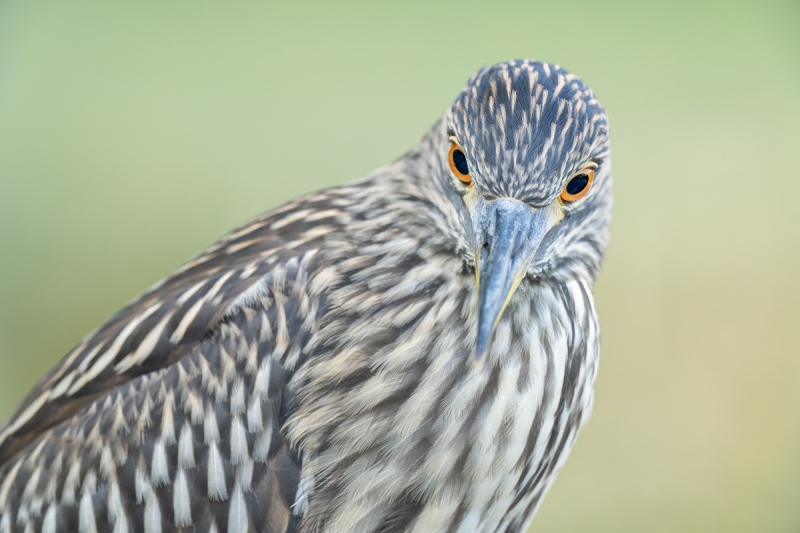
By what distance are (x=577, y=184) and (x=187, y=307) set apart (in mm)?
1029

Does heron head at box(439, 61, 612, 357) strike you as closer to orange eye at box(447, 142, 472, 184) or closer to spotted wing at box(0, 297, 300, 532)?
orange eye at box(447, 142, 472, 184)

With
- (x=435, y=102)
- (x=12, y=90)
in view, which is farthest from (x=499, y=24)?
(x=12, y=90)

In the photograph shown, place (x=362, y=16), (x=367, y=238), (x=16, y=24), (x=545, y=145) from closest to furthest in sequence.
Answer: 1. (x=545, y=145)
2. (x=367, y=238)
3. (x=16, y=24)
4. (x=362, y=16)

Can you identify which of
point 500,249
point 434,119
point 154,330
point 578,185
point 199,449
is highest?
point 434,119

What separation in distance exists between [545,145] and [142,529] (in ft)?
4.29

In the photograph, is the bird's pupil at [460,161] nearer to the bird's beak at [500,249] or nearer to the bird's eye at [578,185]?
the bird's beak at [500,249]

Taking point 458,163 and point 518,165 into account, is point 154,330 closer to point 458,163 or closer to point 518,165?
point 458,163

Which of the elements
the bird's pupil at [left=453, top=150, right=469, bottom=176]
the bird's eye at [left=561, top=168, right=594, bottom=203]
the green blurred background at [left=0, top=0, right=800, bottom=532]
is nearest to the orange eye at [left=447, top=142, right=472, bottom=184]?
the bird's pupil at [left=453, top=150, right=469, bottom=176]

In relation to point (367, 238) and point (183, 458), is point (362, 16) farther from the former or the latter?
point (183, 458)

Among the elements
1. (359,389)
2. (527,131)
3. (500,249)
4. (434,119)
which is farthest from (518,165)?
(434,119)

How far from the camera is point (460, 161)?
1676 mm

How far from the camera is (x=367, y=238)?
75.7 inches

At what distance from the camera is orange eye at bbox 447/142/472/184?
166 centimetres

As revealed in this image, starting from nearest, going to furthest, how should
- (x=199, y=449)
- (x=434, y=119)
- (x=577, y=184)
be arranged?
(x=577, y=184), (x=199, y=449), (x=434, y=119)
